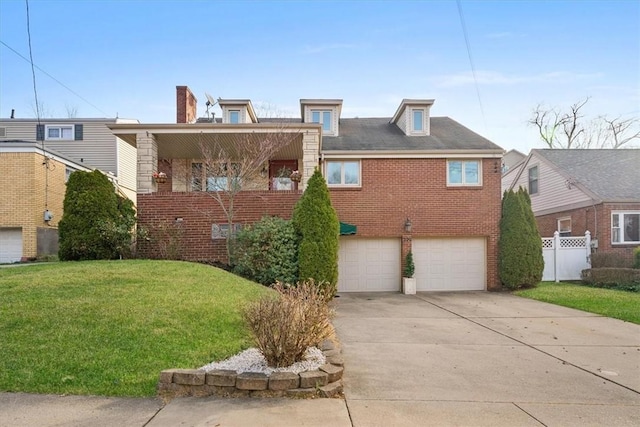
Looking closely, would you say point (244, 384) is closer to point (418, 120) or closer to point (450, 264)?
point (450, 264)

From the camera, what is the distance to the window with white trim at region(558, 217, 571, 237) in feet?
62.6

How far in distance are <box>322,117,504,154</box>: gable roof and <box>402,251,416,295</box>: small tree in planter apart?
12.2 feet

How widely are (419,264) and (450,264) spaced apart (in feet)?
3.58

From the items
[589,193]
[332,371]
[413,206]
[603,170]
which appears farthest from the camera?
[603,170]

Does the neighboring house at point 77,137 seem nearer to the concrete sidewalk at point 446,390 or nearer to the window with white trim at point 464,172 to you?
the window with white trim at point 464,172

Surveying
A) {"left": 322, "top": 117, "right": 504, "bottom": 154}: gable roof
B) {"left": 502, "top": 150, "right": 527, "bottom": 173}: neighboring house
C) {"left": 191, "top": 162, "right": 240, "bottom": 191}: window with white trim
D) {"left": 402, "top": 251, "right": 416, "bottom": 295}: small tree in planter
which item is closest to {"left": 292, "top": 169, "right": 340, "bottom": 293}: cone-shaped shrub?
{"left": 191, "top": 162, "right": 240, "bottom": 191}: window with white trim

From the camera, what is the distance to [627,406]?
425cm

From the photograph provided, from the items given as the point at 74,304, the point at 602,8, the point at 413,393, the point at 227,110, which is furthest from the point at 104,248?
the point at 602,8

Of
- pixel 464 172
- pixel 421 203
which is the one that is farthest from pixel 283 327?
pixel 464 172

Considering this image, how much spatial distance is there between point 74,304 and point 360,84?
1069cm

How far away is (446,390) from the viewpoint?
4.59 meters

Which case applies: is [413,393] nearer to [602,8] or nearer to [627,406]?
[627,406]

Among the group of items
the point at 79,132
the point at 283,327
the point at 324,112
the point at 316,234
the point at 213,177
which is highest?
the point at 79,132

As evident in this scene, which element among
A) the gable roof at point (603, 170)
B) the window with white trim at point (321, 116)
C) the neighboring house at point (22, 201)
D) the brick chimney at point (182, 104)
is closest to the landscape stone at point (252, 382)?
the window with white trim at point (321, 116)
